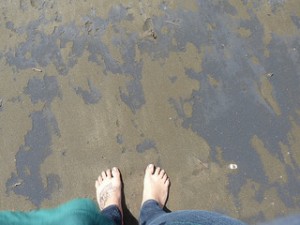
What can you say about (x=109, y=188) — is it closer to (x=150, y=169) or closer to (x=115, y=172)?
(x=115, y=172)

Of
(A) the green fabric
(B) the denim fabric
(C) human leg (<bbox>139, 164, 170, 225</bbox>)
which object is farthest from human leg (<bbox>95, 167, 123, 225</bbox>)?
(A) the green fabric

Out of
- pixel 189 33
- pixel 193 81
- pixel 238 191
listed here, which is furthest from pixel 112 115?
pixel 238 191

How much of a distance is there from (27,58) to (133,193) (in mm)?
915

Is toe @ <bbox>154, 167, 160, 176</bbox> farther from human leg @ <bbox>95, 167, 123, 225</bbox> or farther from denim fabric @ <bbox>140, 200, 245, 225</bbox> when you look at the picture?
denim fabric @ <bbox>140, 200, 245, 225</bbox>

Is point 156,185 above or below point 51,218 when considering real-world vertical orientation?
below

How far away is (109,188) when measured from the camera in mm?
→ 1958

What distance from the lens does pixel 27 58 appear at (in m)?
2.18

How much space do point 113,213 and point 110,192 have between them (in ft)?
0.36

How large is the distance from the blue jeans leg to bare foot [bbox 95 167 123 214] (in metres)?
0.03

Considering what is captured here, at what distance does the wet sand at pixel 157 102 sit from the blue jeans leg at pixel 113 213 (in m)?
0.11

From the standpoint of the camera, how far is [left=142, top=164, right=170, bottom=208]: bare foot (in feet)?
6.41

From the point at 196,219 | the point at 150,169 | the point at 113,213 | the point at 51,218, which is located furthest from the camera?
the point at 150,169

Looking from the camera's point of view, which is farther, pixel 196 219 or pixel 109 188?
pixel 109 188

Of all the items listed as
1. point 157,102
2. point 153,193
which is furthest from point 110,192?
point 157,102
